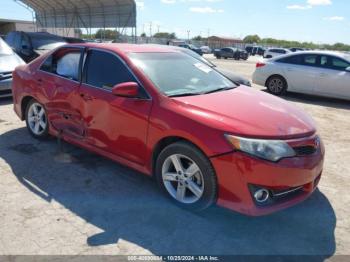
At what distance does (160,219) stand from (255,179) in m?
1.00

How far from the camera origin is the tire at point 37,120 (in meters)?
5.05

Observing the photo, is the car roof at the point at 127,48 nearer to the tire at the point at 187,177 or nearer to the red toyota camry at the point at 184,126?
the red toyota camry at the point at 184,126

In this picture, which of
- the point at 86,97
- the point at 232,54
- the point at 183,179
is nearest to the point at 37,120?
the point at 86,97

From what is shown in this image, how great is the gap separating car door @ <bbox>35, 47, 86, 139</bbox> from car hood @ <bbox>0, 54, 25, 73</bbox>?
3.67 m

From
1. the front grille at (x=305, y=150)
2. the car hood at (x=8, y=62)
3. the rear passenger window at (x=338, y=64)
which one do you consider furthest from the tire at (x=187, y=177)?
the rear passenger window at (x=338, y=64)

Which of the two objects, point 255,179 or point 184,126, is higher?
point 184,126

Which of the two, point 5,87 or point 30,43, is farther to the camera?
point 30,43

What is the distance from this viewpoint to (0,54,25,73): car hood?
8008 mm

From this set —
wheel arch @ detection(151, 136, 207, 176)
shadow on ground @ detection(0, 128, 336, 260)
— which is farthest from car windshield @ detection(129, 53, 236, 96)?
shadow on ground @ detection(0, 128, 336, 260)

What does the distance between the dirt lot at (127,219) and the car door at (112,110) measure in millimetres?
450

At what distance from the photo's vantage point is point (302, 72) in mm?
10055

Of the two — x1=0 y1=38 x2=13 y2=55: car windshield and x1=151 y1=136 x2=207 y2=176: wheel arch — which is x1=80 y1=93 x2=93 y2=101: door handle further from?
x1=0 y1=38 x2=13 y2=55: car windshield

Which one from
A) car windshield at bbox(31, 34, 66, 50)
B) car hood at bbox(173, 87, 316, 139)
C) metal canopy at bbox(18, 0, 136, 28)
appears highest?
metal canopy at bbox(18, 0, 136, 28)

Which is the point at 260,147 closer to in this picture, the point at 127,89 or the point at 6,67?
the point at 127,89
